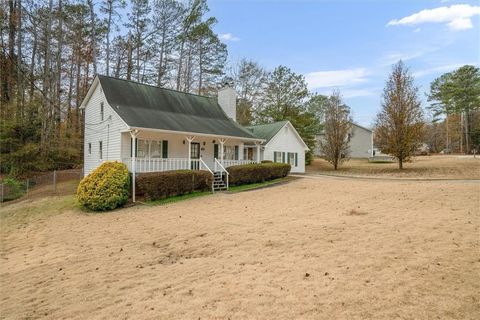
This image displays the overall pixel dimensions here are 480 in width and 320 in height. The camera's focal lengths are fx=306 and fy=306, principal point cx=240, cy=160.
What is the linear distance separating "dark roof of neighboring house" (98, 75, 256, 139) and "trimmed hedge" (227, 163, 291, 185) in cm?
260

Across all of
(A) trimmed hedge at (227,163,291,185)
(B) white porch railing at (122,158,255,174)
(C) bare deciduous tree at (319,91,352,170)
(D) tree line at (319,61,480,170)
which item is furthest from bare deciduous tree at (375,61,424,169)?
(B) white porch railing at (122,158,255,174)

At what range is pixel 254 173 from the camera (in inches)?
738

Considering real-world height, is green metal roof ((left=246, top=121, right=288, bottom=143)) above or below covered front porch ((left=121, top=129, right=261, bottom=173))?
above

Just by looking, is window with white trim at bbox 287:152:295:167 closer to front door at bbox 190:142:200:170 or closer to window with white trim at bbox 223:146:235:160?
window with white trim at bbox 223:146:235:160

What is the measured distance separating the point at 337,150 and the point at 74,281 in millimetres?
28732

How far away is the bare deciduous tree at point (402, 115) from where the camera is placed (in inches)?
1009

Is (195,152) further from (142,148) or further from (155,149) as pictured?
(142,148)

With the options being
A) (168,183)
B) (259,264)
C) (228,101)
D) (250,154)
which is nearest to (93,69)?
(228,101)

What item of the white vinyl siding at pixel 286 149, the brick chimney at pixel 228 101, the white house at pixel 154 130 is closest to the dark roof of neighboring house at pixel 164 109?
the white house at pixel 154 130

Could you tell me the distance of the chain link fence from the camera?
58.2 ft

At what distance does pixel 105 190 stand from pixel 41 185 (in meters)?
10.1

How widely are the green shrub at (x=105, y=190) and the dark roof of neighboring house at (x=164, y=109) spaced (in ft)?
8.86

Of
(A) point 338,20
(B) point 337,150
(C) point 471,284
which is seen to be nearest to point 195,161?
(A) point 338,20

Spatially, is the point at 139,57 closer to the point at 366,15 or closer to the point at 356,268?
the point at 366,15
